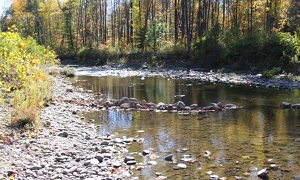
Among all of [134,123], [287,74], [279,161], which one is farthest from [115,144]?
[287,74]

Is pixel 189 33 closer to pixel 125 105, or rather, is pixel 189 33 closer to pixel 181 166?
pixel 125 105

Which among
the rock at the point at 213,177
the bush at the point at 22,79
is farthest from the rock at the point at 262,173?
the bush at the point at 22,79

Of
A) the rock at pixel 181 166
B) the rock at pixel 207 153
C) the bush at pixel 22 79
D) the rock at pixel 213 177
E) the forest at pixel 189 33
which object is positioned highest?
the forest at pixel 189 33

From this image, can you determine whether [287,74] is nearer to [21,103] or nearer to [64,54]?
[21,103]

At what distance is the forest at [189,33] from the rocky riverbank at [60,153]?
39.8ft

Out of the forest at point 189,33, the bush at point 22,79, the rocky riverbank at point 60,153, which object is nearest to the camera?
the rocky riverbank at point 60,153

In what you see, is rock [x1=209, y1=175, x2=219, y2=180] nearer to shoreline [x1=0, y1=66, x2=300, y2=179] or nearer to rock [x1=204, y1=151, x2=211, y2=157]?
rock [x1=204, y1=151, x2=211, y2=157]

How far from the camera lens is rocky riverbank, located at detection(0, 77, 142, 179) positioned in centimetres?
518

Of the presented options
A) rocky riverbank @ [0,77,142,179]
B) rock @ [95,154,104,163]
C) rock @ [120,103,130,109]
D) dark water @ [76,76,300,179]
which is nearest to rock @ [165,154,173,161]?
dark water @ [76,76,300,179]

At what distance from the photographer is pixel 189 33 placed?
31531 millimetres

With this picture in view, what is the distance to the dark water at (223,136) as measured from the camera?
577cm

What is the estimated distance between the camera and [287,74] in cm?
1998

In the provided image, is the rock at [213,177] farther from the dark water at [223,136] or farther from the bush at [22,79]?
the bush at [22,79]

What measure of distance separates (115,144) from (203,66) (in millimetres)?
22413
